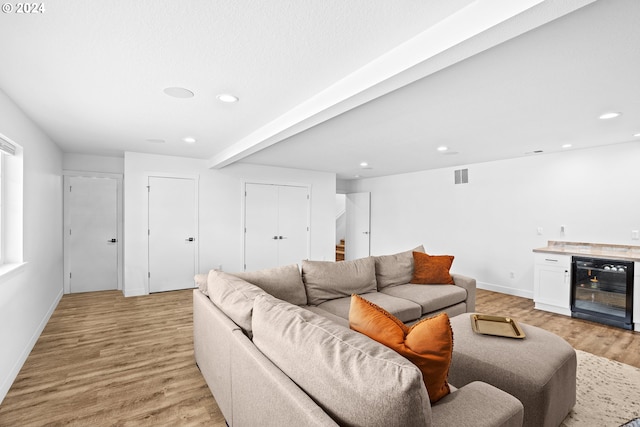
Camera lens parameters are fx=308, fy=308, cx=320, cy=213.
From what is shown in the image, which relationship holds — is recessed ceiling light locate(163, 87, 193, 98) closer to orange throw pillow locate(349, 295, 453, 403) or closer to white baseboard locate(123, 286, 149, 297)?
orange throw pillow locate(349, 295, 453, 403)

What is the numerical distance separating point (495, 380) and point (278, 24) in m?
2.37

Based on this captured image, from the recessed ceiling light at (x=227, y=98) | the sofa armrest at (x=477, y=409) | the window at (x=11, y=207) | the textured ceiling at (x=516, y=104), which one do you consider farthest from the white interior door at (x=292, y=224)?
the sofa armrest at (x=477, y=409)

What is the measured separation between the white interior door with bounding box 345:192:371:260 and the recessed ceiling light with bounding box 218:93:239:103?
572 cm

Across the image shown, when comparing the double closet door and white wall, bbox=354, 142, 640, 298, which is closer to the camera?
white wall, bbox=354, 142, 640, 298

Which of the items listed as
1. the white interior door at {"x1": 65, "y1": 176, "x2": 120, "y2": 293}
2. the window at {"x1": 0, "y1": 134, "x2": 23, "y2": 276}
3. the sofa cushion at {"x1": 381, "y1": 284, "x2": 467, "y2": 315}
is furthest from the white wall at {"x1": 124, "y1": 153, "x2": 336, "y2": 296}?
the sofa cushion at {"x1": 381, "y1": 284, "x2": 467, "y2": 315}

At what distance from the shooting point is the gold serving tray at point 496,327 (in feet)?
7.29

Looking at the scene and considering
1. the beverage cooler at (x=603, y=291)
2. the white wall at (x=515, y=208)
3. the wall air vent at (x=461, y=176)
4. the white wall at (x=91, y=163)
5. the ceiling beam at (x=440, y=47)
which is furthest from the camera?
the wall air vent at (x=461, y=176)

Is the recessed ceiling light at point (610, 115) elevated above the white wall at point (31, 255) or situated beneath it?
elevated above

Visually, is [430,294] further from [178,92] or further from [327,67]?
[178,92]

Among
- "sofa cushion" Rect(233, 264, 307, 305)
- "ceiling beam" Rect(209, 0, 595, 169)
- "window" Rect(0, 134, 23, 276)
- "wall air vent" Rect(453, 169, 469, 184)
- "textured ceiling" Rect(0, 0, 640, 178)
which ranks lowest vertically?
"sofa cushion" Rect(233, 264, 307, 305)

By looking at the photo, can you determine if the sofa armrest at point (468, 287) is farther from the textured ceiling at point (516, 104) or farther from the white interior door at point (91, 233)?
the white interior door at point (91, 233)

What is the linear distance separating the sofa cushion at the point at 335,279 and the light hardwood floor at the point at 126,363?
118 cm

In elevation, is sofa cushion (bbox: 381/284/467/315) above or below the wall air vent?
below

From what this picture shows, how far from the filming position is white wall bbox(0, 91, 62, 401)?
2439 millimetres
